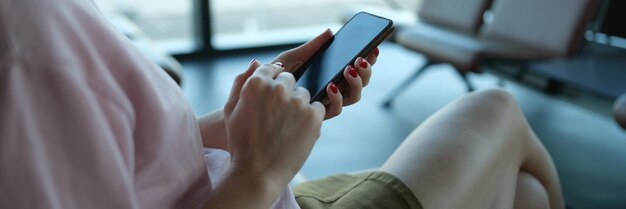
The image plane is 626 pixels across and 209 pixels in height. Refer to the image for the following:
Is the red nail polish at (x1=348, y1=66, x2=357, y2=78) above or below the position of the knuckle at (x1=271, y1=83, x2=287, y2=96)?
below

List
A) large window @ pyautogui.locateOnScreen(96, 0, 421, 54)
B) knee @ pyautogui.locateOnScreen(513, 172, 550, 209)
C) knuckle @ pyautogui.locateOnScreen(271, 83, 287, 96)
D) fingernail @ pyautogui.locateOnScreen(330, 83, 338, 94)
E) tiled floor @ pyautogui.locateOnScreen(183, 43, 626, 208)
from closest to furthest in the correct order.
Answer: knuckle @ pyautogui.locateOnScreen(271, 83, 287, 96) → fingernail @ pyautogui.locateOnScreen(330, 83, 338, 94) → knee @ pyautogui.locateOnScreen(513, 172, 550, 209) → tiled floor @ pyautogui.locateOnScreen(183, 43, 626, 208) → large window @ pyautogui.locateOnScreen(96, 0, 421, 54)

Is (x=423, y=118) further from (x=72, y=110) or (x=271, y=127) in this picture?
(x=72, y=110)

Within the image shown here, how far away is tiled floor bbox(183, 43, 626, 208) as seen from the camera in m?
2.37

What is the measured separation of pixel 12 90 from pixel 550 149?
8.10ft

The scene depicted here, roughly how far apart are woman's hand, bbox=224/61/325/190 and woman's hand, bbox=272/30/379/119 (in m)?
0.10

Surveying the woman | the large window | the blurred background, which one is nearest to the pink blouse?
the woman

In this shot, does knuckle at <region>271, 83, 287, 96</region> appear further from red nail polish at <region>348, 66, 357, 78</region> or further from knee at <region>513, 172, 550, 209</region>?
knee at <region>513, 172, 550, 209</region>

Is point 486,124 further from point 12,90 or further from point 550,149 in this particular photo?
point 550,149

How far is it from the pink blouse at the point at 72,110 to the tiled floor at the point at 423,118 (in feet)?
5.83

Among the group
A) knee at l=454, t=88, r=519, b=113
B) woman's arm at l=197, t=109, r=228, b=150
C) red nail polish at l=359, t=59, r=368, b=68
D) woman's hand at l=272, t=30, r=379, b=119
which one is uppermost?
red nail polish at l=359, t=59, r=368, b=68

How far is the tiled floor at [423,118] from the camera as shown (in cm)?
237

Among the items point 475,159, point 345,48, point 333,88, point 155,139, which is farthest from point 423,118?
point 155,139

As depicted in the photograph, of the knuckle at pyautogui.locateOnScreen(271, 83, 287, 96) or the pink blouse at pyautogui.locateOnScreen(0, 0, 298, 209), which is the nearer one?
the pink blouse at pyautogui.locateOnScreen(0, 0, 298, 209)

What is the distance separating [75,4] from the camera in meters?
0.57
